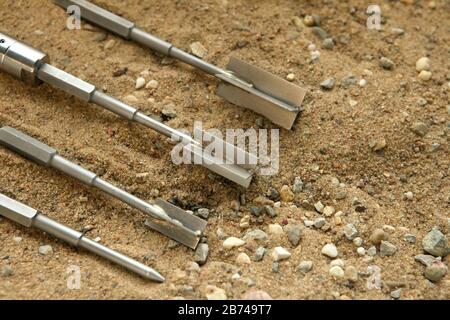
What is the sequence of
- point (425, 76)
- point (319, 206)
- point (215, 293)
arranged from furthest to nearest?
point (425, 76), point (319, 206), point (215, 293)

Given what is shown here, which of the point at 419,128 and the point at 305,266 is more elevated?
the point at 419,128

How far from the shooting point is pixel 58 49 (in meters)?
1.99

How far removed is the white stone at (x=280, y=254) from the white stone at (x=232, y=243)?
0.27ft

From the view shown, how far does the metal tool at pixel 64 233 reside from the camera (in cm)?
157

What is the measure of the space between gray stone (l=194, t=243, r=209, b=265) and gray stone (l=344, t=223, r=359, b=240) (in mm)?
349

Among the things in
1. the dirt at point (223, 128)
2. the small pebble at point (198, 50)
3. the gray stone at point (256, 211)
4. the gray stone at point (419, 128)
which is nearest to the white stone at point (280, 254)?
the dirt at point (223, 128)

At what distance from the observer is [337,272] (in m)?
1.61

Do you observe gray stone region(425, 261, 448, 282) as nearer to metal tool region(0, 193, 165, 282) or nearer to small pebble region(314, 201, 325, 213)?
small pebble region(314, 201, 325, 213)

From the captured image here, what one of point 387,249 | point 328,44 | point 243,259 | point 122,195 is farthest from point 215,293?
point 328,44

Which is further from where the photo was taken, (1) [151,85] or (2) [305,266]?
(1) [151,85]

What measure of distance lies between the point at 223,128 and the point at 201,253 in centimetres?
39

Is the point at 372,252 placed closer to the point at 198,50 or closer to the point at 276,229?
the point at 276,229

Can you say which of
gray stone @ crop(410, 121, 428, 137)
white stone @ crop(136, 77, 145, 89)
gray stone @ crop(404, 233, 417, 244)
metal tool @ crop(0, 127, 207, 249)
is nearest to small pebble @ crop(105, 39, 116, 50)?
white stone @ crop(136, 77, 145, 89)

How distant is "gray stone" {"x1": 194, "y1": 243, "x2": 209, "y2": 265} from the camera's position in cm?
163
